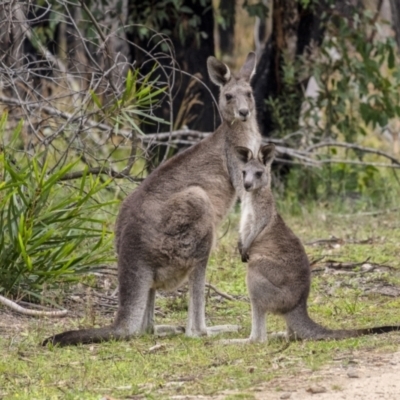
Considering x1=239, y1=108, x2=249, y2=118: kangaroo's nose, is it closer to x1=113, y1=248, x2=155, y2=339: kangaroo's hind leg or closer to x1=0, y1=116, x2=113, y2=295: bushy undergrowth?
x1=0, y1=116, x2=113, y2=295: bushy undergrowth

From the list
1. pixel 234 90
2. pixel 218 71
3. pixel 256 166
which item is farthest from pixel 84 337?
pixel 218 71

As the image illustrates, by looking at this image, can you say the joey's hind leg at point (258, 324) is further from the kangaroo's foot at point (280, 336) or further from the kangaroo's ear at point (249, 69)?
the kangaroo's ear at point (249, 69)

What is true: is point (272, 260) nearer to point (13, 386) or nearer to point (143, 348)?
point (143, 348)

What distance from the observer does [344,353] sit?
5.35m

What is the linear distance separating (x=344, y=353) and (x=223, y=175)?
176 centimetres

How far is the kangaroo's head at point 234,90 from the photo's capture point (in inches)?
280

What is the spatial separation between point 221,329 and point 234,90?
1805 mm

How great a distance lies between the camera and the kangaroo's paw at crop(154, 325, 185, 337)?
20.7 ft

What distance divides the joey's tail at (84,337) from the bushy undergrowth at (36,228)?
31.3 inches

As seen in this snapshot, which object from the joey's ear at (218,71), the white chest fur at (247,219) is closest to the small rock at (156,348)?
the white chest fur at (247,219)

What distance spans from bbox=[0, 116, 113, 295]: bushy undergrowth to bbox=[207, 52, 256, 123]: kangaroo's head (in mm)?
1067

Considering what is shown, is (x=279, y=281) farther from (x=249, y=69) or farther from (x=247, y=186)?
(x=249, y=69)

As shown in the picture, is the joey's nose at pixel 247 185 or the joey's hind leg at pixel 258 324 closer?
the joey's hind leg at pixel 258 324

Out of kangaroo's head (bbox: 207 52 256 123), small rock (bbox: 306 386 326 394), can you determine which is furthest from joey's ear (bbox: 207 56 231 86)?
small rock (bbox: 306 386 326 394)
